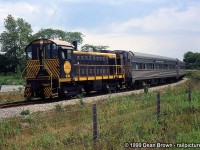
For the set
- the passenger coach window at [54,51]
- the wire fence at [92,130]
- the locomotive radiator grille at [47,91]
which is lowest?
the wire fence at [92,130]

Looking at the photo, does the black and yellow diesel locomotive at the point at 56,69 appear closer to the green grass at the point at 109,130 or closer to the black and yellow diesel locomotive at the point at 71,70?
the black and yellow diesel locomotive at the point at 71,70

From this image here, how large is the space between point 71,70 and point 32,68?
8.50 ft

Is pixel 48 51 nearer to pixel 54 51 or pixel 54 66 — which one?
pixel 54 51

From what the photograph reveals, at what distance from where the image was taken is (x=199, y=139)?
945 cm

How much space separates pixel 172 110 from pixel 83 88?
12626mm

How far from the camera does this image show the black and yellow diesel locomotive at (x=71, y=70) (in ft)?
71.6

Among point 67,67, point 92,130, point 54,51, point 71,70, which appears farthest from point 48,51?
point 92,130

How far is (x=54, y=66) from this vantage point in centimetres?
2198

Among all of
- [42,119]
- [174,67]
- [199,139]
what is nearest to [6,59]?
[174,67]

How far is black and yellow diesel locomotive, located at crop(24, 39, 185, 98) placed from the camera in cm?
2181

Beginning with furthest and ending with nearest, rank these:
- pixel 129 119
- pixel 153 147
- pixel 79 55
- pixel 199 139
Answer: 1. pixel 79 55
2. pixel 129 119
3. pixel 199 139
4. pixel 153 147

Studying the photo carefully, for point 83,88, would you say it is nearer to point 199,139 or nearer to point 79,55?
point 79,55

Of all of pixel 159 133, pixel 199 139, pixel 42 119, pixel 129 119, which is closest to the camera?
pixel 199 139

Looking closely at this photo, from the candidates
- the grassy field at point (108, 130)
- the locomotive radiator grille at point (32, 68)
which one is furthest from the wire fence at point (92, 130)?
the locomotive radiator grille at point (32, 68)
